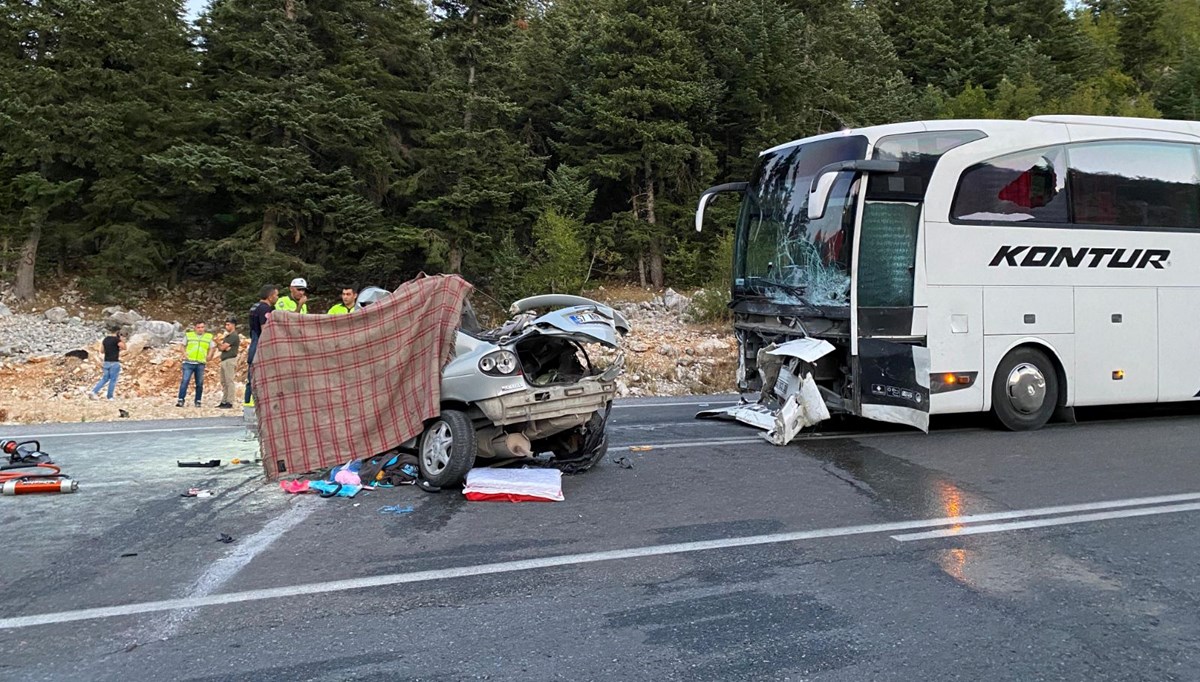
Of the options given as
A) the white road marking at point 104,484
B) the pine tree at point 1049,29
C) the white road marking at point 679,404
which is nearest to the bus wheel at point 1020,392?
the white road marking at point 679,404

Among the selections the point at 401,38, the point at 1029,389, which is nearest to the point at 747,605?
the point at 1029,389

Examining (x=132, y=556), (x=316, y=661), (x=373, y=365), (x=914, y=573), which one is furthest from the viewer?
(x=373, y=365)

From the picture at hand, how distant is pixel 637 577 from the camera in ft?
15.0

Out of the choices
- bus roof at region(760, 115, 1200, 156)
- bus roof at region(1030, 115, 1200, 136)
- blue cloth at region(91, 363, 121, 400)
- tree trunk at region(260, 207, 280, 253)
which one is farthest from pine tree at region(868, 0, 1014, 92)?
blue cloth at region(91, 363, 121, 400)

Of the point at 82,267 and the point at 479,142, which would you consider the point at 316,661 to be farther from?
the point at 82,267

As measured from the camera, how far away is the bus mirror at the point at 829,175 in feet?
25.6

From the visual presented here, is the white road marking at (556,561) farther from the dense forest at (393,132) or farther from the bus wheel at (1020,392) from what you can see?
the dense forest at (393,132)

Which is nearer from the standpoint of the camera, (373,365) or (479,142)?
(373,365)

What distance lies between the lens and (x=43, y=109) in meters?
28.9

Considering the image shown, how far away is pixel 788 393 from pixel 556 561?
16.2 ft

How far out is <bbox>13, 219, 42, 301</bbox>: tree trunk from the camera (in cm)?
2998

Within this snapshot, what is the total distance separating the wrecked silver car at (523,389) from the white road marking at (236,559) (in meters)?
1.07

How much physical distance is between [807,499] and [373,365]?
12.5ft

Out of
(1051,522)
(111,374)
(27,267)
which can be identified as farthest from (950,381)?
(27,267)
